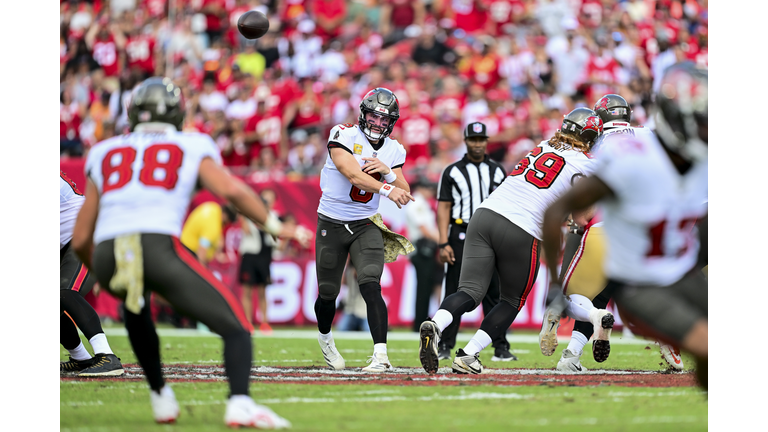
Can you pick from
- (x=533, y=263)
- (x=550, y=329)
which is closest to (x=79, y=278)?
(x=533, y=263)

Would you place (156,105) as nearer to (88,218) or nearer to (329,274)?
(88,218)

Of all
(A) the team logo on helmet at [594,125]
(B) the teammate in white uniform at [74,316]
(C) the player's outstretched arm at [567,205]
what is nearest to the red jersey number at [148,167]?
(C) the player's outstretched arm at [567,205]

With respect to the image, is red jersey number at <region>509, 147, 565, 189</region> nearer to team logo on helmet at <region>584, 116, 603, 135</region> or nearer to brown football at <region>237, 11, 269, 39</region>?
team logo on helmet at <region>584, 116, 603, 135</region>

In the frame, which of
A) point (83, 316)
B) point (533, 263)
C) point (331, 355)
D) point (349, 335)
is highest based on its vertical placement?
point (533, 263)

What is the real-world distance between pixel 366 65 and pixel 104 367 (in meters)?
9.92

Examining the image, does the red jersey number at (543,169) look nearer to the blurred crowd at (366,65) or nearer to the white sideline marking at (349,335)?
the white sideline marking at (349,335)

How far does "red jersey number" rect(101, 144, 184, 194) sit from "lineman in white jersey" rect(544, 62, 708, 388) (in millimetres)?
1702

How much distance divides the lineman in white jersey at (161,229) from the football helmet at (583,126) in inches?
105

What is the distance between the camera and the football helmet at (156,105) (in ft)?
12.8

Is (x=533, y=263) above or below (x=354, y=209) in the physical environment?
Answer: below

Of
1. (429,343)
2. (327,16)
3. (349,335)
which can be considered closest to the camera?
(429,343)

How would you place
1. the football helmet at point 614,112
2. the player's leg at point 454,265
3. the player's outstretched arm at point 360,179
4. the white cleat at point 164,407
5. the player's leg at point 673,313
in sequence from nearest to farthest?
the player's leg at point 673,313 < the white cleat at point 164,407 < the player's outstretched arm at point 360,179 < the football helmet at point 614,112 < the player's leg at point 454,265

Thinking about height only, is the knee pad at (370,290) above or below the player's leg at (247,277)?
above

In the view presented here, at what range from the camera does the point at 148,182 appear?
373 centimetres
